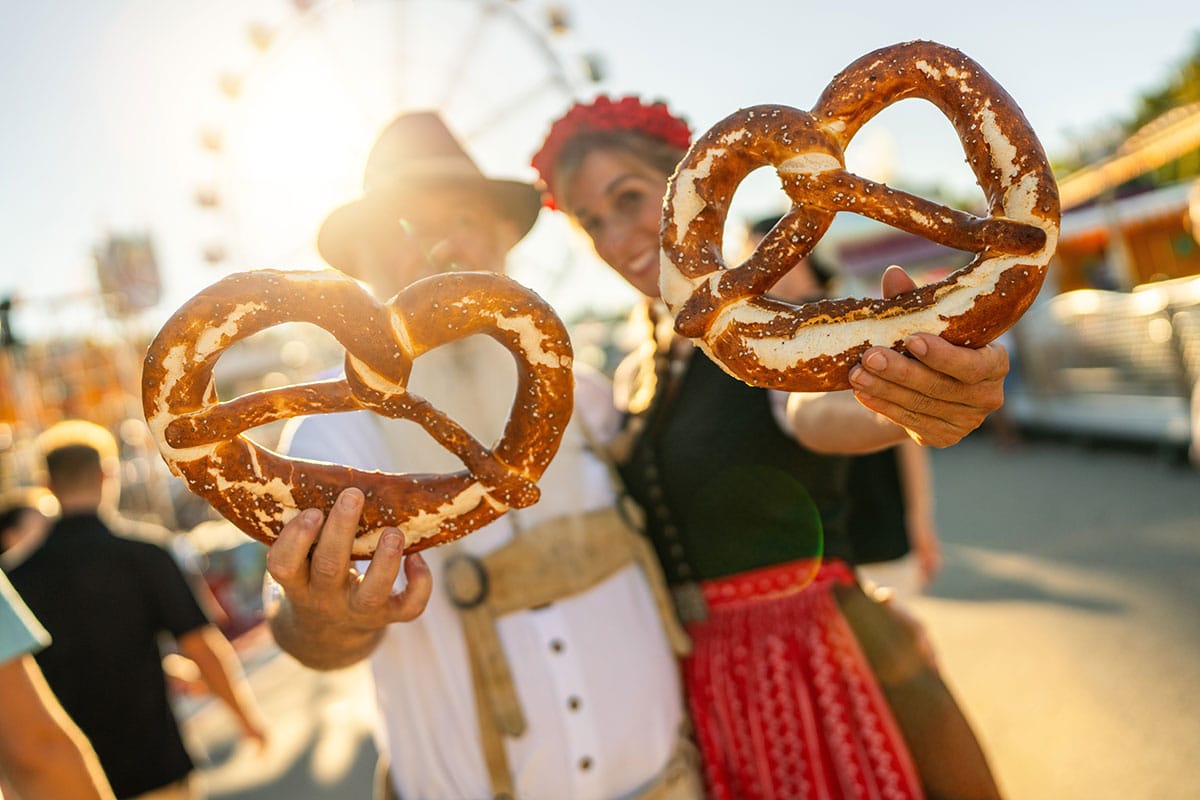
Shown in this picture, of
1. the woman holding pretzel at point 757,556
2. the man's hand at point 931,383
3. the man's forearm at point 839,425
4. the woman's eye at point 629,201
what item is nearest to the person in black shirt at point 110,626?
the woman holding pretzel at point 757,556

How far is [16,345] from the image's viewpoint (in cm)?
1223

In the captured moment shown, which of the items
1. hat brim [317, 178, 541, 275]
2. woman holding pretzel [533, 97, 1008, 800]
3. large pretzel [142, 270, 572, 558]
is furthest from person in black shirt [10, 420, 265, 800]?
woman holding pretzel [533, 97, 1008, 800]

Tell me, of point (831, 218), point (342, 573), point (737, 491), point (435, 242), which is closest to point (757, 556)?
point (737, 491)

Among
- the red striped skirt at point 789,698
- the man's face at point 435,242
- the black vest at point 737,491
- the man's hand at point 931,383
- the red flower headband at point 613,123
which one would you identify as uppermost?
the red flower headband at point 613,123

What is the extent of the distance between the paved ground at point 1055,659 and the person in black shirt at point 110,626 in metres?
1.78

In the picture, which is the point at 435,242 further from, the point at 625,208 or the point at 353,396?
the point at 353,396

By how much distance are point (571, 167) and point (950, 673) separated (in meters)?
3.99

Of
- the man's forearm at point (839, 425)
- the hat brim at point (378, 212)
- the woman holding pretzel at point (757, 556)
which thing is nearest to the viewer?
the man's forearm at point (839, 425)

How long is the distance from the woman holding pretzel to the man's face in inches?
11.1

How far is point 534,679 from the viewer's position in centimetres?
198

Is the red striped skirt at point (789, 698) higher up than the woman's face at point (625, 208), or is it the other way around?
the woman's face at point (625, 208)

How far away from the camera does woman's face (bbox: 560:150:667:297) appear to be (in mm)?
2250

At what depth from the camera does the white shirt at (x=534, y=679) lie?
6.40 feet

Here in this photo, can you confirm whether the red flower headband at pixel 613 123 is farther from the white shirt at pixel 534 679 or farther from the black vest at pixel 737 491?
the white shirt at pixel 534 679
